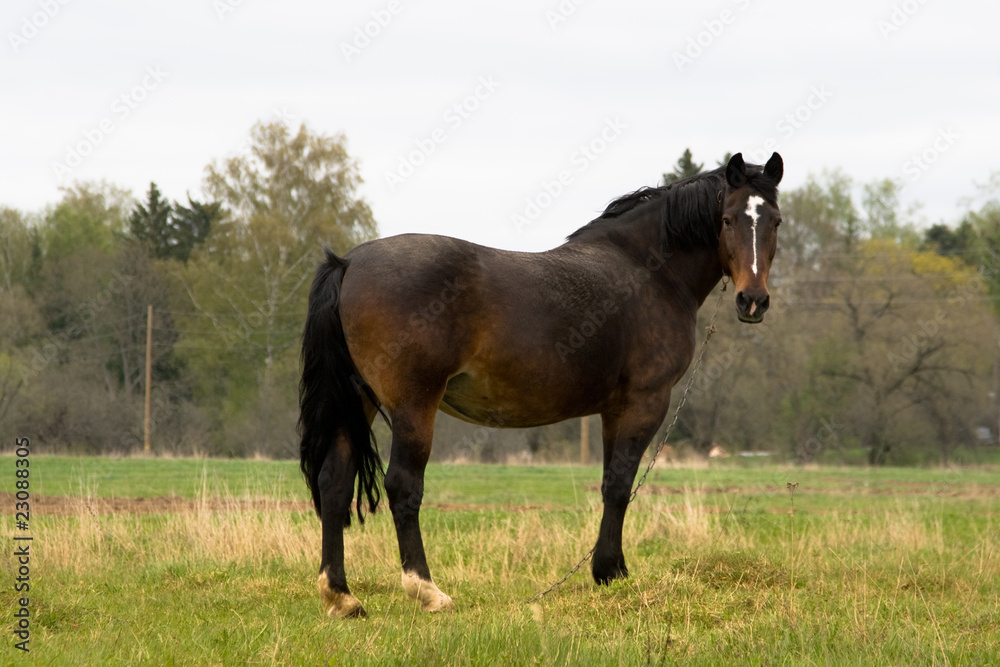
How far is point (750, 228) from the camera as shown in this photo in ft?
22.2

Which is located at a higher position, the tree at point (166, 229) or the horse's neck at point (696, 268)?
the tree at point (166, 229)

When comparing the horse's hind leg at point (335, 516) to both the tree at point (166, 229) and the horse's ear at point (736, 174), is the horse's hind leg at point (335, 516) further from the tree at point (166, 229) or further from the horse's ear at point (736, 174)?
the tree at point (166, 229)

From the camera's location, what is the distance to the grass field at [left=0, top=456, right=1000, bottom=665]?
4.64m

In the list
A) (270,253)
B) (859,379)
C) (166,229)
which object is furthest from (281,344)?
(859,379)

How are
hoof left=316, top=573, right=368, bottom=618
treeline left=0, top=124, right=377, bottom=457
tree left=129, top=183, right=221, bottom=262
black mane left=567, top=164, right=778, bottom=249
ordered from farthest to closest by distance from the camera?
tree left=129, top=183, right=221, bottom=262 < treeline left=0, top=124, right=377, bottom=457 < black mane left=567, top=164, right=778, bottom=249 < hoof left=316, top=573, right=368, bottom=618

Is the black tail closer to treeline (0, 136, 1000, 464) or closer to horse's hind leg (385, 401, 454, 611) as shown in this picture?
horse's hind leg (385, 401, 454, 611)

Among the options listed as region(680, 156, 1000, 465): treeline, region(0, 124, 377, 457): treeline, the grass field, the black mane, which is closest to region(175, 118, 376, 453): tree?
region(0, 124, 377, 457): treeline

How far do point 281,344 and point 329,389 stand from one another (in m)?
33.3

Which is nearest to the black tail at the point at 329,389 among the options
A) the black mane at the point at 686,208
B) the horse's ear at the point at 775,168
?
the black mane at the point at 686,208

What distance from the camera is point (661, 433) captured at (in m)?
39.9

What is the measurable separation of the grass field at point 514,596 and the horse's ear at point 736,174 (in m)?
2.77

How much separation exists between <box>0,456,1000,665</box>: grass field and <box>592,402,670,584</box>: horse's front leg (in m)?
0.22

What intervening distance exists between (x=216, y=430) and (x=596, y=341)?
119 feet

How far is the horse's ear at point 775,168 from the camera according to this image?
274 inches
